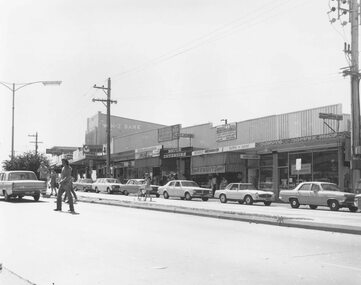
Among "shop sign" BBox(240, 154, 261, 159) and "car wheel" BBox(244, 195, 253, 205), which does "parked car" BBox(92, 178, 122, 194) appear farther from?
"car wheel" BBox(244, 195, 253, 205)

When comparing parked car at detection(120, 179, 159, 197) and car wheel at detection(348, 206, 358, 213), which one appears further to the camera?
parked car at detection(120, 179, 159, 197)

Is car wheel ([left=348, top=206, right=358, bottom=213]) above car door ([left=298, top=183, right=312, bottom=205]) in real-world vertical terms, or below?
below

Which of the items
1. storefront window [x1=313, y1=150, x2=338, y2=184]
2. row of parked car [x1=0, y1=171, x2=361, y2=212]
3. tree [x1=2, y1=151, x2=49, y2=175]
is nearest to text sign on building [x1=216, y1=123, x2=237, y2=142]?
row of parked car [x1=0, y1=171, x2=361, y2=212]

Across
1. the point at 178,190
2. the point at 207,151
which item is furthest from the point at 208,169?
the point at 178,190

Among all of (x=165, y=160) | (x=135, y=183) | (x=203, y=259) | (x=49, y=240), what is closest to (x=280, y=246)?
(x=203, y=259)

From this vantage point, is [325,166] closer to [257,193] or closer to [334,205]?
[257,193]

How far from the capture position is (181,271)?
773cm

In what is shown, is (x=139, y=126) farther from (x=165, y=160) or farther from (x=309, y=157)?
(x=309, y=157)

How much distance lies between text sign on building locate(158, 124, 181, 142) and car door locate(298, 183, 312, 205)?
19661 mm

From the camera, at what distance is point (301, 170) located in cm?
3306

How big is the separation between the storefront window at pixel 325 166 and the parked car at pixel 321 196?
531cm

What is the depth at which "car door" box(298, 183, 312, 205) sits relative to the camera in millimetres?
25484

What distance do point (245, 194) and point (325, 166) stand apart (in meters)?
5.96

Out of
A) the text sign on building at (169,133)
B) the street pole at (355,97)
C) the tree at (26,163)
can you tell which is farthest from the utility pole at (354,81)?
the tree at (26,163)
